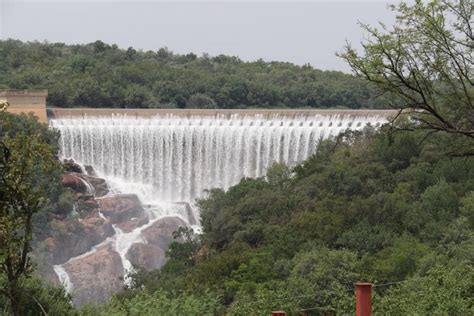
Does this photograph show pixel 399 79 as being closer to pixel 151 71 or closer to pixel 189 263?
pixel 189 263

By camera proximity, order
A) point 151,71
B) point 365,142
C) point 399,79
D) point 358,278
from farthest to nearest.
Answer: point 151,71, point 365,142, point 358,278, point 399,79

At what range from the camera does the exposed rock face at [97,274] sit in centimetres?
5091

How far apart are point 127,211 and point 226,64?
113 feet

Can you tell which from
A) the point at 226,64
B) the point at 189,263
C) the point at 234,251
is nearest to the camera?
the point at 234,251

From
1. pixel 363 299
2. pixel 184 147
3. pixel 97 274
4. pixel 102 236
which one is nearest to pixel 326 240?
pixel 97 274

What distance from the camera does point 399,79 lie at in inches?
579

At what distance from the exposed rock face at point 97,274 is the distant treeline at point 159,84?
16795 millimetres

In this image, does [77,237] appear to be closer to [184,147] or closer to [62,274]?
[62,274]

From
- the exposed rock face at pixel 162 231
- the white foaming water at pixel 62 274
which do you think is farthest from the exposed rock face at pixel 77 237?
the exposed rock face at pixel 162 231

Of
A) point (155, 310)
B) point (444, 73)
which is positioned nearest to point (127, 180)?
point (155, 310)

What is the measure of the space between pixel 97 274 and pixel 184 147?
1211cm

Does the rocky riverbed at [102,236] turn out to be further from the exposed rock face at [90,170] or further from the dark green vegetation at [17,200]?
the dark green vegetation at [17,200]

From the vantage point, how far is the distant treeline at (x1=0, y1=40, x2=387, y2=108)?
73.8 metres

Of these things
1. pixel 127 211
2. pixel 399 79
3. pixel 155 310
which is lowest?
pixel 127 211
